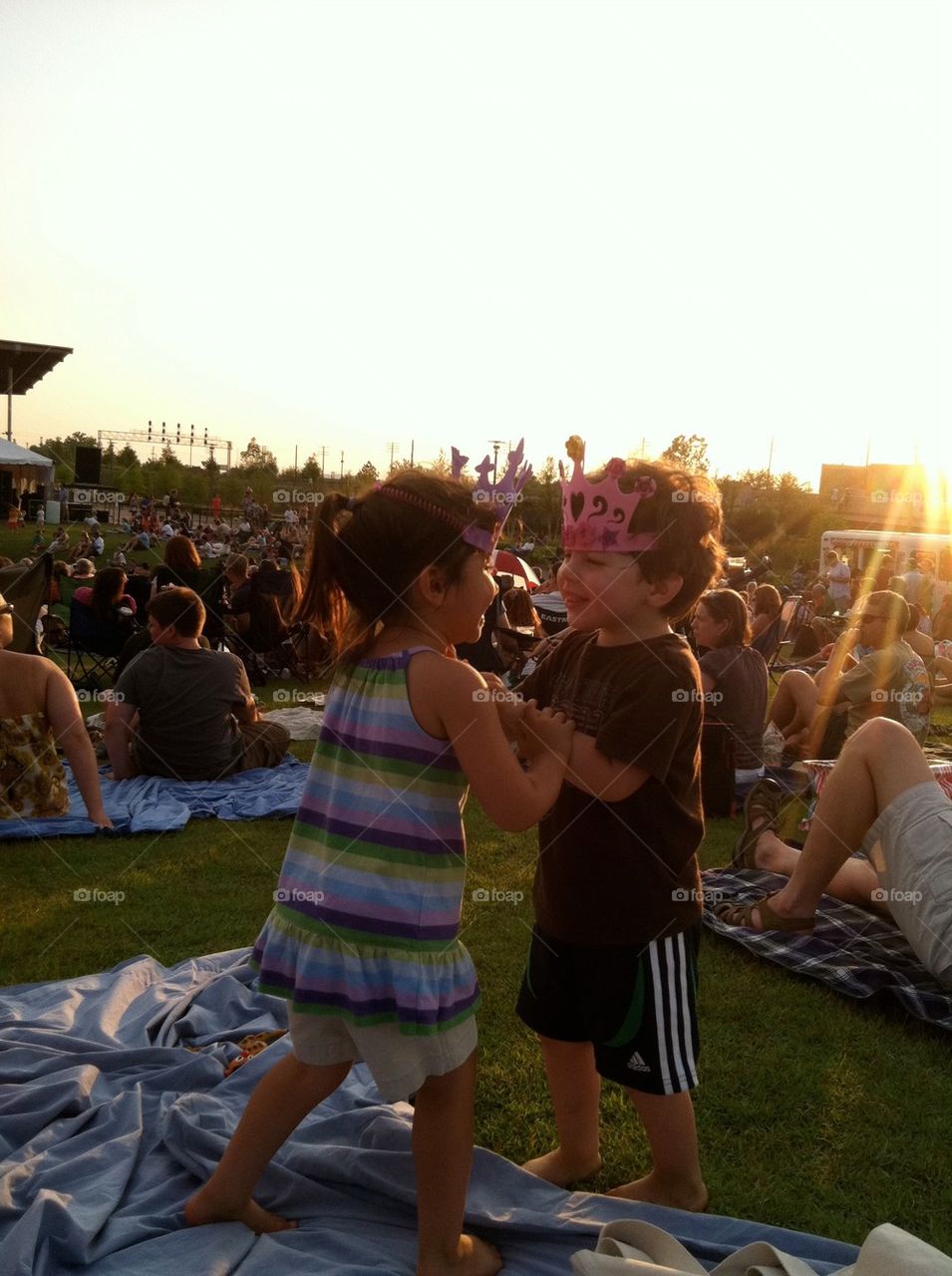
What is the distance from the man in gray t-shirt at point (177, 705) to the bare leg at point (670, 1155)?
470cm

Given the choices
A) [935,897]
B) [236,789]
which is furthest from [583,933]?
[236,789]

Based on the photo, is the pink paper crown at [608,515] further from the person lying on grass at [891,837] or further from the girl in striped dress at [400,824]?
the person lying on grass at [891,837]

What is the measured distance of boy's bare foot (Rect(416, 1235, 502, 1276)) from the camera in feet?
6.87

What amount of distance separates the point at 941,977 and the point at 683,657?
211cm

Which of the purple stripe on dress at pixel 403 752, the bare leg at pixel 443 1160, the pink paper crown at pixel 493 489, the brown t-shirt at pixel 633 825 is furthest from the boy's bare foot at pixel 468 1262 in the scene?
Result: the pink paper crown at pixel 493 489

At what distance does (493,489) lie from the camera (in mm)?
2113

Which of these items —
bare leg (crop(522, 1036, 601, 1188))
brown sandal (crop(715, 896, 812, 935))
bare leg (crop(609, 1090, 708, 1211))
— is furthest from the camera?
brown sandal (crop(715, 896, 812, 935))

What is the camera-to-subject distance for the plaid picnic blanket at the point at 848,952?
141 inches

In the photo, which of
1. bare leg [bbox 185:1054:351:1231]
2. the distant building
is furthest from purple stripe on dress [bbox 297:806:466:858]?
the distant building

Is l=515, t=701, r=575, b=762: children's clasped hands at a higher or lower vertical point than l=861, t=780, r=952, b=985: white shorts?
higher

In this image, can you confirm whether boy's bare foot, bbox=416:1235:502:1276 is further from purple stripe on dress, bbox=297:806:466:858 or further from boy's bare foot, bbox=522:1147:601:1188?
purple stripe on dress, bbox=297:806:466:858

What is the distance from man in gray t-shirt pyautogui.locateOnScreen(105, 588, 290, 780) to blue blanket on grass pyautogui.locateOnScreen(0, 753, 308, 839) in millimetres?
111

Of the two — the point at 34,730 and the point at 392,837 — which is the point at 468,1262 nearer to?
the point at 392,837

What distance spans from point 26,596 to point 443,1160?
7.45 meters
